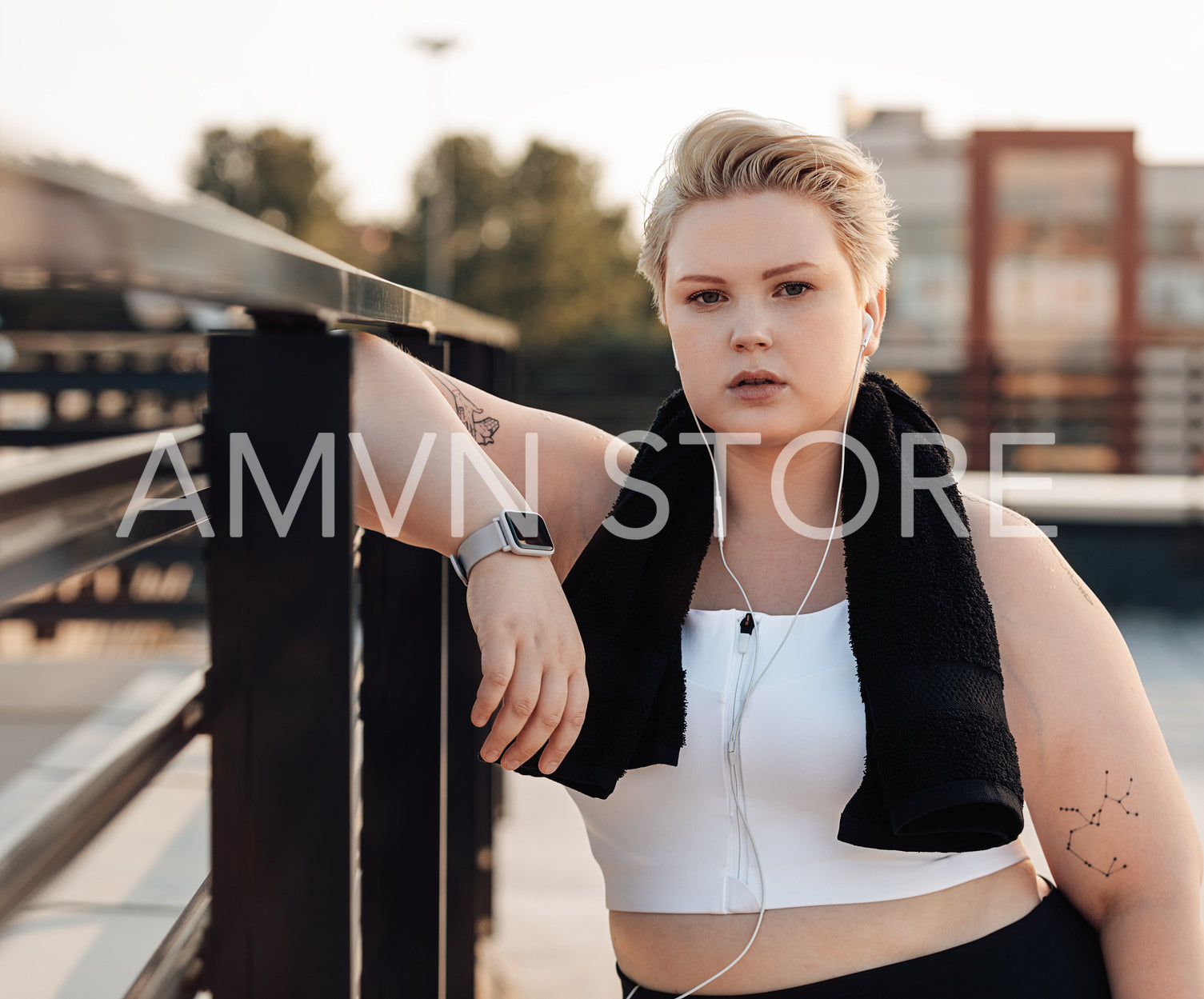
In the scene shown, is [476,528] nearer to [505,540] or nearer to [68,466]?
[505,540]

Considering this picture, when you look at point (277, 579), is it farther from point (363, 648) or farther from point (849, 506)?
point (849, 506)

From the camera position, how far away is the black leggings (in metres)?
1.45

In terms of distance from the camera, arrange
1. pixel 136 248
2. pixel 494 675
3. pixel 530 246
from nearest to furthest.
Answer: pixel 136 248 < pixel 494 675 < pixel 530 246

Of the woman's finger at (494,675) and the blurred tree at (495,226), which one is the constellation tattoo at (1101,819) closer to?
the woman's finger at (494,675)

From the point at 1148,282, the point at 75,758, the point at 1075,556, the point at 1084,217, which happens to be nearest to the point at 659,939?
the point at 75,758

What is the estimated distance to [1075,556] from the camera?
8.79 m

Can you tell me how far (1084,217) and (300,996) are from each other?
16.4 metres

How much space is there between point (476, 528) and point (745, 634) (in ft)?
1.50

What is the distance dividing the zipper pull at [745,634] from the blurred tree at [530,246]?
34.2 meters

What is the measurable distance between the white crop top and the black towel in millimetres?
36

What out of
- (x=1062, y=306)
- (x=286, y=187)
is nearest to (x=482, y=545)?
(x=1062, y=306)

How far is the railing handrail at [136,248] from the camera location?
47 centimetres

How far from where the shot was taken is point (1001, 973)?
58.0 inches

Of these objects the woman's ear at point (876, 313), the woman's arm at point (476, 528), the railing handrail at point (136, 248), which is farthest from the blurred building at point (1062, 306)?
the railing handrail at point (136, 248)
